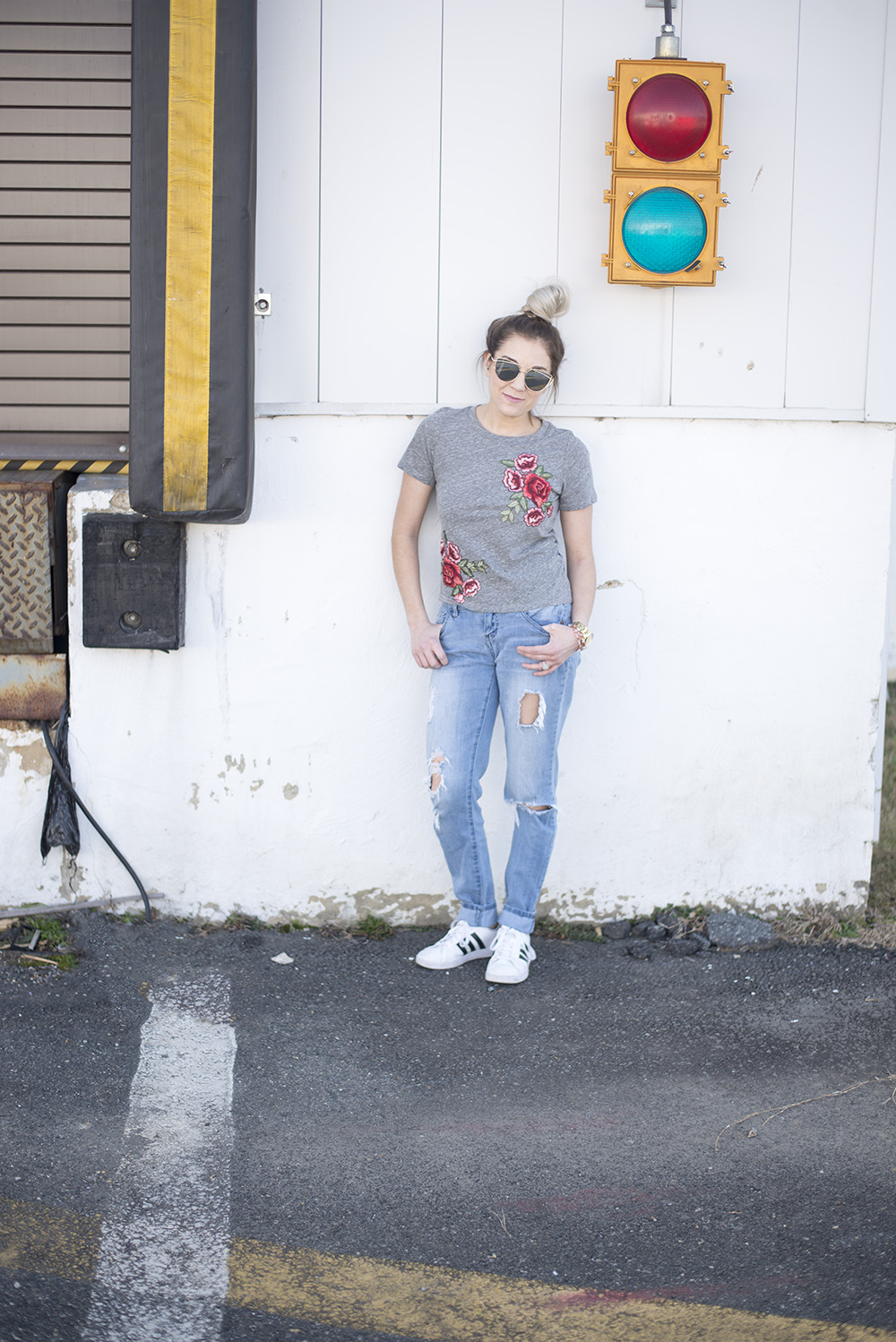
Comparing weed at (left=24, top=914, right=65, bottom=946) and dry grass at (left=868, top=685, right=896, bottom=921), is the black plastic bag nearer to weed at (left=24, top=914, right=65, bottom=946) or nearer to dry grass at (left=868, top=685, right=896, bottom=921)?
weed at (left=24, top=914, right=65, bottom=946)


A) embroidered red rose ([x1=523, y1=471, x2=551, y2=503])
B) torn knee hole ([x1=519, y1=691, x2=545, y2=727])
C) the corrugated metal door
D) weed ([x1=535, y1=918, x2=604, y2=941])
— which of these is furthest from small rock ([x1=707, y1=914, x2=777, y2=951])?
the corrugated metal door

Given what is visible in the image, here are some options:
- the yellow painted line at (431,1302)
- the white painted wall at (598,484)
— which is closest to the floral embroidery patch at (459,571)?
the white painted wall at (598,484)

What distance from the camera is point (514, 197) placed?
3633 millimetres

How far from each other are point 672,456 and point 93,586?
2044mm

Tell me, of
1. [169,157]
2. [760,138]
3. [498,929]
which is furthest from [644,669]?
[169,157]

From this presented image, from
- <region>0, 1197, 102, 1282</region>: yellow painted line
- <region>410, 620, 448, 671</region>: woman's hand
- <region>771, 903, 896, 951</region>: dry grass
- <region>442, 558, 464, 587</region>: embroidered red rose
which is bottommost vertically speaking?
<region>0, 1197, 102, 1282</region>: yellow painted line

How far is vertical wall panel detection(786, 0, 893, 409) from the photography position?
Result: 142 inches

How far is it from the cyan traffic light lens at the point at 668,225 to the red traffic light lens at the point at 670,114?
0.14 meters

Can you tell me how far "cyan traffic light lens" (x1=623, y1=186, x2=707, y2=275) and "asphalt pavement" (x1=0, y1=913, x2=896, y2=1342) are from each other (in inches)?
92.8

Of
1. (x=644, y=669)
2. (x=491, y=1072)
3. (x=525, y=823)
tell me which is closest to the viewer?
(x=491, y=1072)

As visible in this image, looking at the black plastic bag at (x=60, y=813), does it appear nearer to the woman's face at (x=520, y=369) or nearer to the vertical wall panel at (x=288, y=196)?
the vertical wall panel at (x=288, y=196)

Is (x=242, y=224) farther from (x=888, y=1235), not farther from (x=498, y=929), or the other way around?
(x=888, y=1235)

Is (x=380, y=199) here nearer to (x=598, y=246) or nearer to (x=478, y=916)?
(x=598, y=246)

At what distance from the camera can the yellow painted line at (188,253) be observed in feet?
10.7
